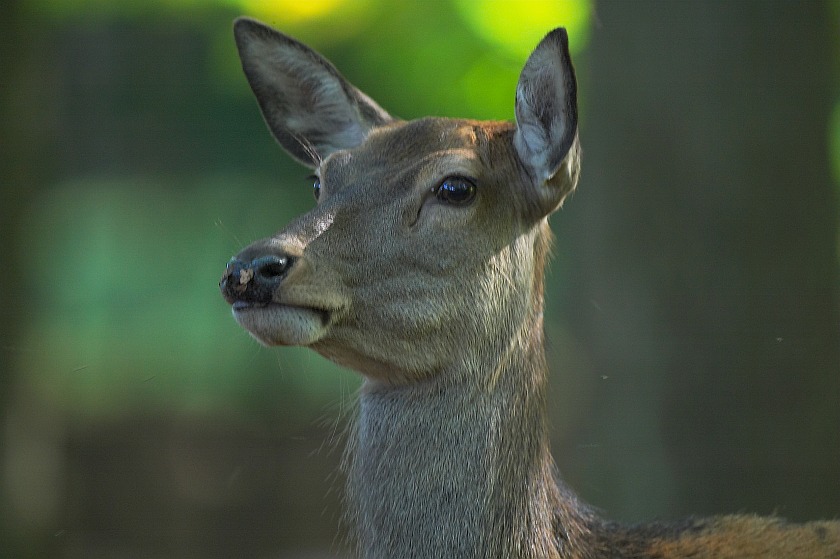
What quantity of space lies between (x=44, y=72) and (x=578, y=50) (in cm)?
395

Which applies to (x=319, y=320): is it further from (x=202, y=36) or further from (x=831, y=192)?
→ (x=202, y=36)

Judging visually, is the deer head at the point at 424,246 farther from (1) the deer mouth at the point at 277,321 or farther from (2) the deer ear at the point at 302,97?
(2) the deer ear at the point at 302,97

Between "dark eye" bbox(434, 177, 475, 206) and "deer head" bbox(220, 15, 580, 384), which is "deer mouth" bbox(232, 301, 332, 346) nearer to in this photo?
"deer head" bbox(220, 15, 580, 384)

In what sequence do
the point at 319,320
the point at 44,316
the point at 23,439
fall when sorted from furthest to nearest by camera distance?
1. the point at 44,316
2. the point at 23,439
3. the point at 319,320

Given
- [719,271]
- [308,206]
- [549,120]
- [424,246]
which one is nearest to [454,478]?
[424,246]

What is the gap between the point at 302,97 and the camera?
477cm

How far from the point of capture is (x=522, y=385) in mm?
3953

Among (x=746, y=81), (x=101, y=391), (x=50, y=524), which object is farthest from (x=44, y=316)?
(x=746, y=81)

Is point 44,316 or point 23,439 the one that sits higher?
point 44,316

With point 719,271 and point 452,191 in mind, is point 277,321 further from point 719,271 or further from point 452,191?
point 719,271

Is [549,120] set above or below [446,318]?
above

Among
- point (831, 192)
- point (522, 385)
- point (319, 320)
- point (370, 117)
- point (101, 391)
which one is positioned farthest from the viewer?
point (101, 391)

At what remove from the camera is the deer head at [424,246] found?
3.51 m

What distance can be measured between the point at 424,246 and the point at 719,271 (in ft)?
10.7
